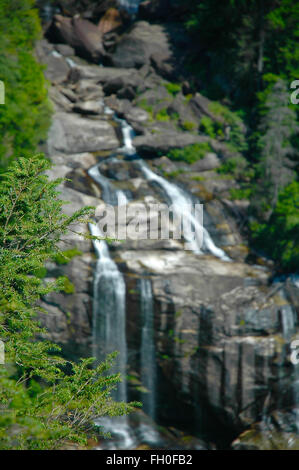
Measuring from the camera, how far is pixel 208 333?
1688cm

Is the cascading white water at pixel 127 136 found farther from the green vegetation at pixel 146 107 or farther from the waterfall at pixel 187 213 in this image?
the green vegetation at pixel 146 107

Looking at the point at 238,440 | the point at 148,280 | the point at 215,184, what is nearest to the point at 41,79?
the point at 215,184

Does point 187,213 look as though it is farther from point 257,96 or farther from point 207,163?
point 257,96

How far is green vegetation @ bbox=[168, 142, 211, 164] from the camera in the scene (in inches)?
1000

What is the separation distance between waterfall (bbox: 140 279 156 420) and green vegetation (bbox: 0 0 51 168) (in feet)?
30.0

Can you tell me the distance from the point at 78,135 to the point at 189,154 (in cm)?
774

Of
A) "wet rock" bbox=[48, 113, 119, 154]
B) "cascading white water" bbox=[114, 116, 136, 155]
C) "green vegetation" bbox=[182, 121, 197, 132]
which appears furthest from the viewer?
"green vegetation" bbox=[182, 121, 197, 132]

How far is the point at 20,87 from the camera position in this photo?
21266 millimetres

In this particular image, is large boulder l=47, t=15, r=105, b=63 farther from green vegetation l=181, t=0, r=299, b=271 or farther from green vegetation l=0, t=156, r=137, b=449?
green vegetation l=0, t=156, r=137, b=449

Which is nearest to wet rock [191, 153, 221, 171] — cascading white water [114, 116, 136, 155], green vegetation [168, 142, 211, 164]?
green vegetation [168, 142, 211, 164]

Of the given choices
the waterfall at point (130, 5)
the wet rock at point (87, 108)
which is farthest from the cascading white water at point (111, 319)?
the waterfall at point (130, 5)

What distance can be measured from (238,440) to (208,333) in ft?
14.6

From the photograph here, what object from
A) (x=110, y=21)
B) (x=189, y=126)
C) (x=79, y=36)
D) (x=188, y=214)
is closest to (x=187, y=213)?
(x=188, y=214)

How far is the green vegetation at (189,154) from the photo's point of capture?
25.4 meters
